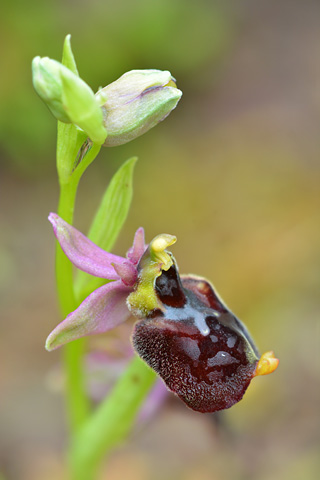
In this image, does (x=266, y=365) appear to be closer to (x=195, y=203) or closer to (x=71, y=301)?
(x=71, y=301)

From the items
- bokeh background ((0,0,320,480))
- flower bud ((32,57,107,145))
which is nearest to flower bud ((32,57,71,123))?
flower bud ((32,57,107,145))

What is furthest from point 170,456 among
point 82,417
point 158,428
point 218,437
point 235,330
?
point 235,330

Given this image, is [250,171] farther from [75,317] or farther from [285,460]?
[75,317]

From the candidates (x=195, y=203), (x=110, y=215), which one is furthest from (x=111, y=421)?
(x=195, y=203)

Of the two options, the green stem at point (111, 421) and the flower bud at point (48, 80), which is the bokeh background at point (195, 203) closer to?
the green stem at point (111, 421)

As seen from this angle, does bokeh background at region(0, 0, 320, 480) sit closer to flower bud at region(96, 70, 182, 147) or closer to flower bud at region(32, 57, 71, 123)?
flower bud at region(96, 70, 182, 147)

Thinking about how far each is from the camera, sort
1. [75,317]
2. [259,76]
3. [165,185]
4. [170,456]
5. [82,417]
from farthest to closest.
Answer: [259,76] → [165,185] → [170,456] → [82,417] → [75,317]

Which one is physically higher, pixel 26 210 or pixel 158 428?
pixel 26 210
